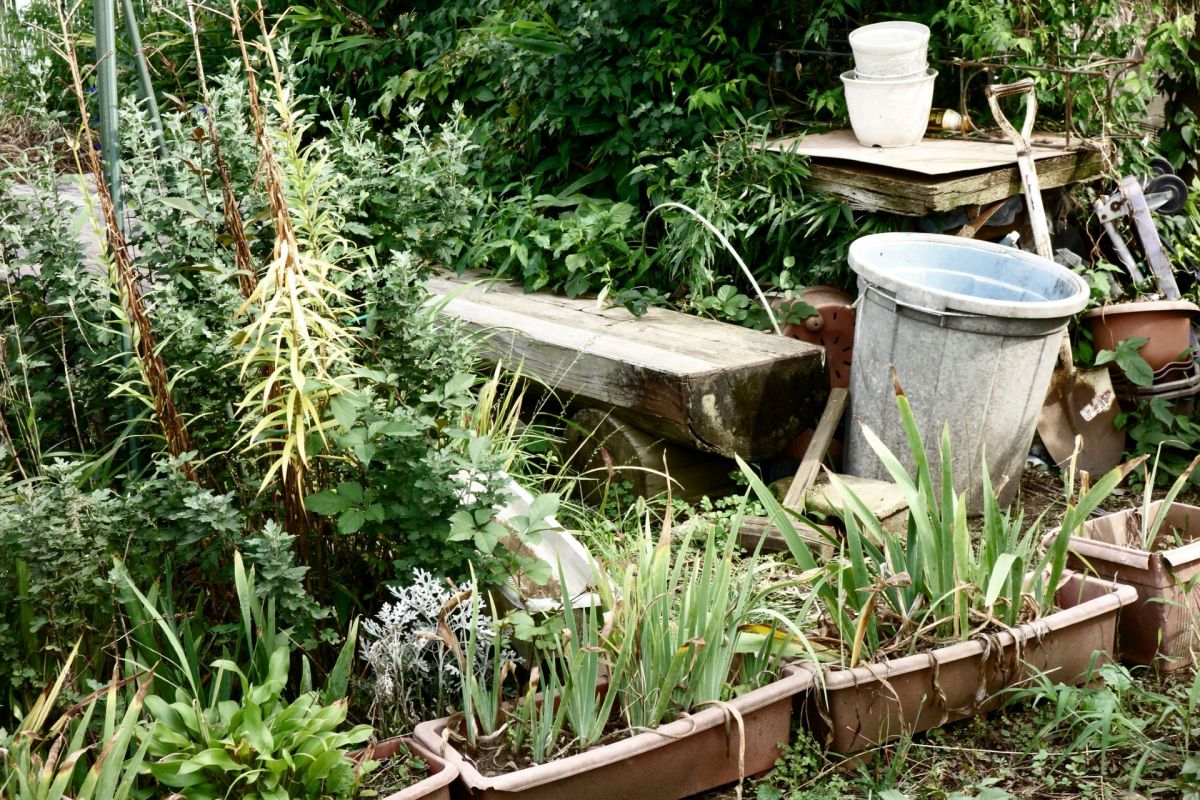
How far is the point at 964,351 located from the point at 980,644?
57.6 inches

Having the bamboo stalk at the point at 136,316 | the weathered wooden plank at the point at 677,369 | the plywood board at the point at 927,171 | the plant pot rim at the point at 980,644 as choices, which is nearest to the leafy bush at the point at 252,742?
the bamboo stalk at the point at 136,316

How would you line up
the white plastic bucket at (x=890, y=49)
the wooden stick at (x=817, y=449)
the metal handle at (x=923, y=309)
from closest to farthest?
the metal handle at (x=923, y=309)
the wooden stick at (x=817, y=449)
the white plastic bucket at (x=890, y=49)

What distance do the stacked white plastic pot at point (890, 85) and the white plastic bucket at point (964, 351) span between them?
0.66 m

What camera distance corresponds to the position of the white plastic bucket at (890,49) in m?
4.76

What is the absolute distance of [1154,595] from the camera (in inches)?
119

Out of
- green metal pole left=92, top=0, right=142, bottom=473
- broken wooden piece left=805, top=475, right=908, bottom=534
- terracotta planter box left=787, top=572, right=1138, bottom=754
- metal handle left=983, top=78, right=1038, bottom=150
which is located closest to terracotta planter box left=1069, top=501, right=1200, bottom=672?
terracotta planter box left=787, top=572, right=1138, bottom=754

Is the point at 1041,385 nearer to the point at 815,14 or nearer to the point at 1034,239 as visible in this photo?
the point at 1034,239

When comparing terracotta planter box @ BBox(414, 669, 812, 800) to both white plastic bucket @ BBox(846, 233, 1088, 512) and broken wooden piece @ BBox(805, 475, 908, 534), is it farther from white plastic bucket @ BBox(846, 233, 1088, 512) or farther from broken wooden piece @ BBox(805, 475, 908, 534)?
white plastic bucket @ BBox(846, 233, 1088, 512)

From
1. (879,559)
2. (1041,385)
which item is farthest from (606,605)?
(1041,385)

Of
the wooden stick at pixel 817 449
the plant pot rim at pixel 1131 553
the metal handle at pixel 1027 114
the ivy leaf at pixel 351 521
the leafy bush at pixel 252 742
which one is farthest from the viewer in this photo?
the metal handle at pixel 1027 114

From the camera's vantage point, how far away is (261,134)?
2484 mm

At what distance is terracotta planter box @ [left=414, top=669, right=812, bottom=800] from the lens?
2309 mm

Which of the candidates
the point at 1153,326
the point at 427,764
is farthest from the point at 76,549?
the point at 1153,326

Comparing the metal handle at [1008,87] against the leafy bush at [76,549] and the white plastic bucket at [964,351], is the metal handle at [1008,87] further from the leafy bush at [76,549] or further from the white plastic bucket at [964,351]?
the leafy bush at [76,549]
